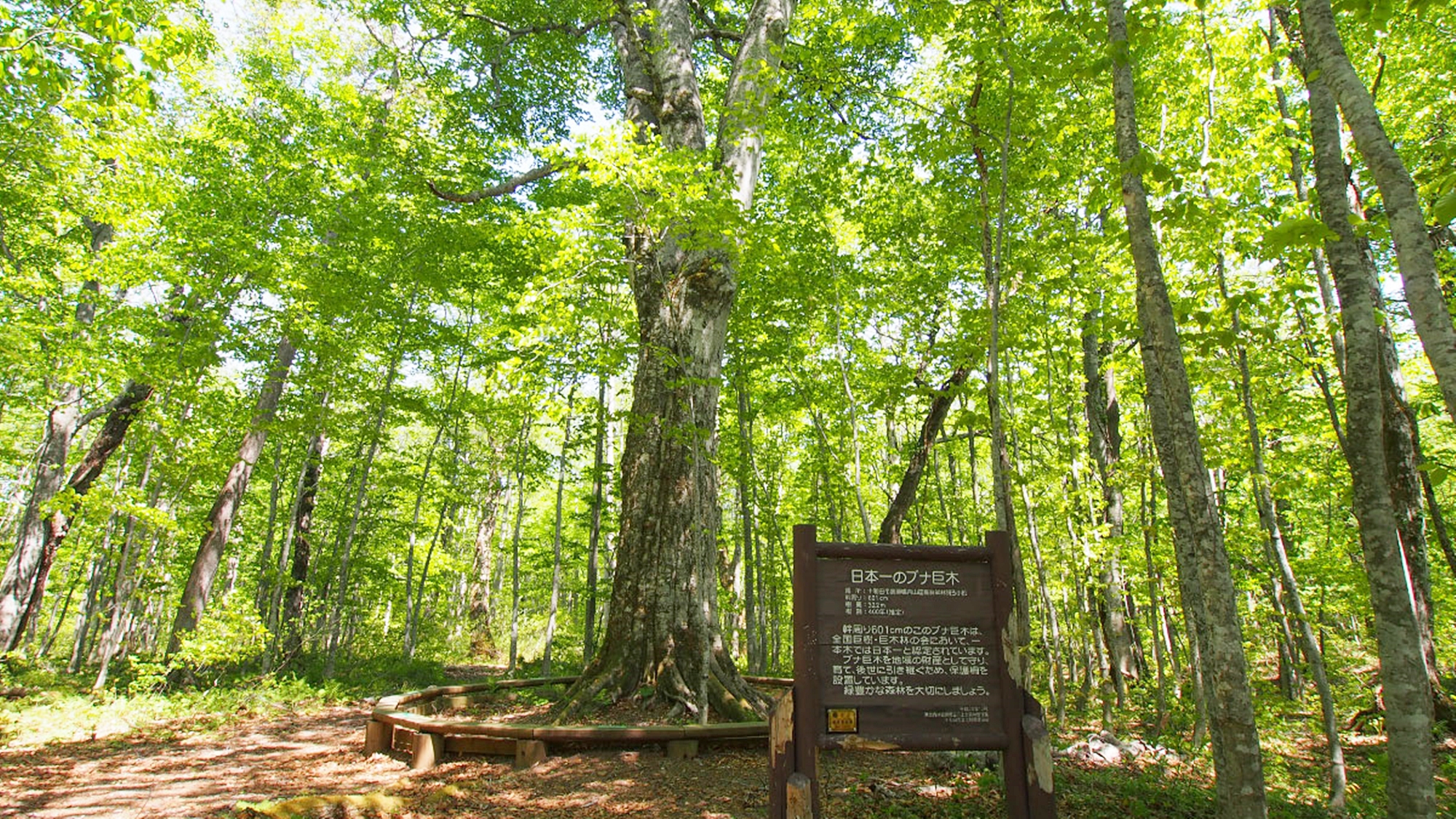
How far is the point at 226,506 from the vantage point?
38.3 feet

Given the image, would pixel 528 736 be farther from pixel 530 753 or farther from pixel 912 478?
pixel 912 478

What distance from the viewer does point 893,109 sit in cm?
1110

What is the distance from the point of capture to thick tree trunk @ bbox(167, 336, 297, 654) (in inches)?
433

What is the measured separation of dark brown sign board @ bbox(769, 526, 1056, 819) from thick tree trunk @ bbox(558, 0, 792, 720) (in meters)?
2.69

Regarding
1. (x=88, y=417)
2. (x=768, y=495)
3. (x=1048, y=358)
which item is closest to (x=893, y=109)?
(x=1048, y=358)

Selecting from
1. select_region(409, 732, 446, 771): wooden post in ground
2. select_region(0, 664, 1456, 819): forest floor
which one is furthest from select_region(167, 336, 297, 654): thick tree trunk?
select_region(409, 732, 446, 771): wooden post in ground

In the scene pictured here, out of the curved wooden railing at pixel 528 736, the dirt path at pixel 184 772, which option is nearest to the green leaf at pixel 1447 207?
the curved wooden railing at pixel 528 736

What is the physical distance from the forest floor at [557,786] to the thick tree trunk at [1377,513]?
1.64m

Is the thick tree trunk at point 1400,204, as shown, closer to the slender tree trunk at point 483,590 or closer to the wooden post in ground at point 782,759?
the wooden post in ground at point 782,759

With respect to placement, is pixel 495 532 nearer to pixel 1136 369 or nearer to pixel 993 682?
pixel 1136 369

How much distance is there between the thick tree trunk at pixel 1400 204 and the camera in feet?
8.73

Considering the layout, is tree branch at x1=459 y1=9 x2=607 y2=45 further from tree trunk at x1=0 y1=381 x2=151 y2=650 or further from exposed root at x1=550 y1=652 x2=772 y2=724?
exposed root at x1=550 y1=652 x2=772 y2=724

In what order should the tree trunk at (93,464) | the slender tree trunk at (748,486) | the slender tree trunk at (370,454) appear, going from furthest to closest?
the slender tree trunk at (748,486) < the slender tree trunk at (370,454) < the tree trunk at (93,464)

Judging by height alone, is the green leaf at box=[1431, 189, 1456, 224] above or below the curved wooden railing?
above
